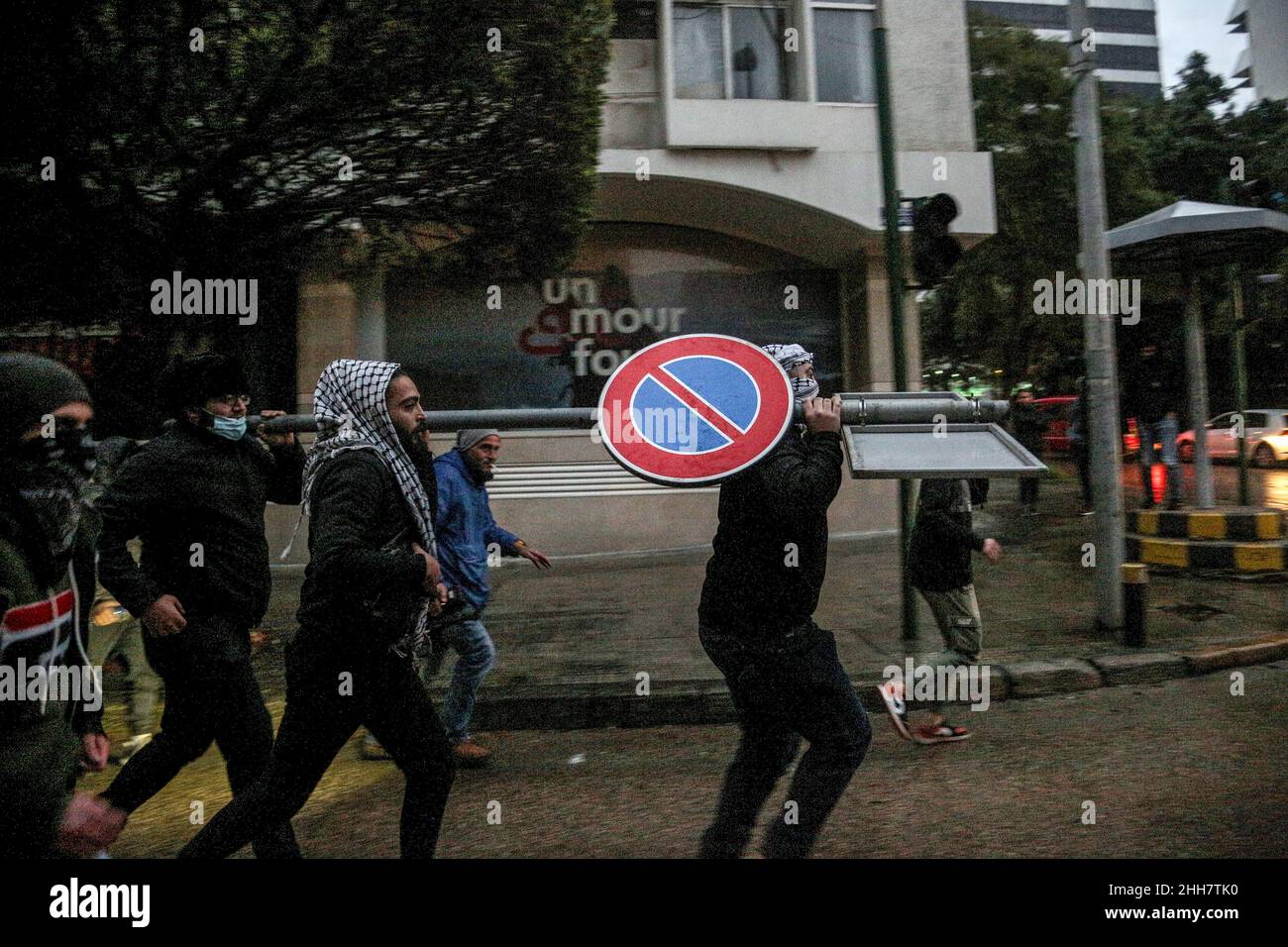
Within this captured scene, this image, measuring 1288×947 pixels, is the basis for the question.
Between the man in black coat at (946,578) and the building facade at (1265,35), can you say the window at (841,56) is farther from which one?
the man in black coat at (946,578)

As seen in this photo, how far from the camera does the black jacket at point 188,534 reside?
3139mm

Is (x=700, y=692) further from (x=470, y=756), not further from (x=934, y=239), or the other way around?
(x=934, y=239)

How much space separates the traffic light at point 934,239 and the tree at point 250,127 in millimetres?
2644

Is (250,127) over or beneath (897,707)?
over

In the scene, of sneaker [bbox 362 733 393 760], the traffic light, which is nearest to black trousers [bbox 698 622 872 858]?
sneaker [bbox 362 733 393 760]

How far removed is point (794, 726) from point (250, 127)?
513 cm

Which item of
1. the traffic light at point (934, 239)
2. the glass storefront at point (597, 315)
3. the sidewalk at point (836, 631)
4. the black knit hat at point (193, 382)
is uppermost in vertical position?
the glass storefront at point (597, 315)

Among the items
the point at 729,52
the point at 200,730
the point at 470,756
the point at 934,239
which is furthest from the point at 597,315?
the point at 200,730

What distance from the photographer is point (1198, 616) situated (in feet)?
23.5

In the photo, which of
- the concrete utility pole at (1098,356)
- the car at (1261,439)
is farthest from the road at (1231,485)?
the concrete utility pole at (1098,356)

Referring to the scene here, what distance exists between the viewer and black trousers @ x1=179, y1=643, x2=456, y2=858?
2783 millimetres

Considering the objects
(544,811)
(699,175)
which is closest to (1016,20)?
(699,175)

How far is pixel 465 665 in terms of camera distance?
4859 mm
